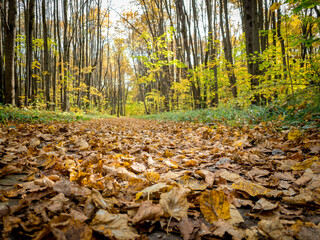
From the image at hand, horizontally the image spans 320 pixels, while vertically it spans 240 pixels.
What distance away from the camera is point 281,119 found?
3043mm

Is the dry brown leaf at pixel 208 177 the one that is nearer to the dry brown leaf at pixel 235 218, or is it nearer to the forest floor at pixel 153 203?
the forest floor at pixel 153 203

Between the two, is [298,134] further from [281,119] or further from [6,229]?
[6,229]

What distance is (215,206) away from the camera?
92 centimetres

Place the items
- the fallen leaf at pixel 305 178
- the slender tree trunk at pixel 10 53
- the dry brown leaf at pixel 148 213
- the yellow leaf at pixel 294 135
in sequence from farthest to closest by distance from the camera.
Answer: the slender tree trunk at pixel 10 53 → the yellow leaf at pixel 294 135 → the fallen leaf at pixel 305 178 → the dry brown leaf at pixel 148 213

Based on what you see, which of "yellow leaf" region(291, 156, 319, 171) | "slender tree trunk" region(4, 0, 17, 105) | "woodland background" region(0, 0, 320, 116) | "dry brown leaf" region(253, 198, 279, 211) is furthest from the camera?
"slender tree trunk" region(4, 0, 17, 105)

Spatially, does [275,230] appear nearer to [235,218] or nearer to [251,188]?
[235,218]

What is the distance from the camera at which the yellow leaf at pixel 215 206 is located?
0.88 meters

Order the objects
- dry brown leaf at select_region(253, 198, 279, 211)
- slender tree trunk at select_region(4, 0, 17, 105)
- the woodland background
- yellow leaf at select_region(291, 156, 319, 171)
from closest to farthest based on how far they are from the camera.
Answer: dry brown leaf at select_region(253, 198, 279, 211) → yellow leaf at select_region(291, 156, 319, 171) → the woodland background → slender tree trunk at select_region(4, 0, 17, 105)

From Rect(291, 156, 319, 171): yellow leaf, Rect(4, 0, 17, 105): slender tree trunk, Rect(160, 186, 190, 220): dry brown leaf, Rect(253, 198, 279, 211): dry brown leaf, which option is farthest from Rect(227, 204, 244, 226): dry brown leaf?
Rect(4, 0, 17, 105): slender tree trunk

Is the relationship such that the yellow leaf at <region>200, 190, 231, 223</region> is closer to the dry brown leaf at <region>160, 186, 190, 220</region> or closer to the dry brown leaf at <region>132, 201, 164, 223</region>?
the dry brown leaf at <region>160, 186, 190, 220</region>

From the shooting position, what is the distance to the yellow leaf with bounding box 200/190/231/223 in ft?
2.89

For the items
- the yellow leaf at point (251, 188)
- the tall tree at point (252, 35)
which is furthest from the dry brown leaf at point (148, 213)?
the tall tree at point (252, 35)

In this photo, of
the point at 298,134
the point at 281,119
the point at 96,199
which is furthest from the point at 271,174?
the point at 281,119

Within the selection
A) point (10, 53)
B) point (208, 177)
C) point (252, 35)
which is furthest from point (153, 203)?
point (10, 53)
